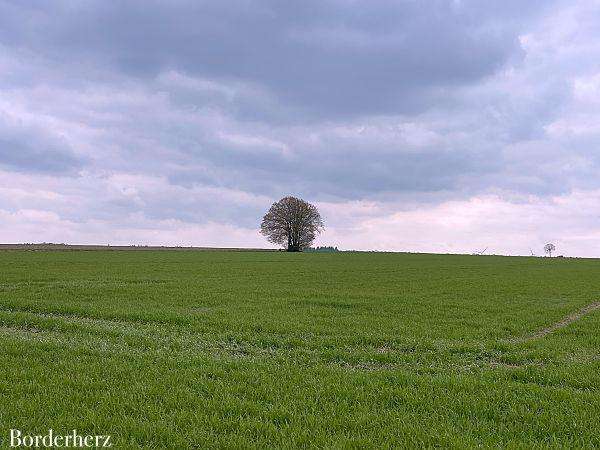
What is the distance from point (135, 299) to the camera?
941 inches

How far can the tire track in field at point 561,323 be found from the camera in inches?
634

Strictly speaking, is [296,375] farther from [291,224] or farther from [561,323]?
[291,224]

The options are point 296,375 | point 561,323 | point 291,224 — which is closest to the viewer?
point 296,375

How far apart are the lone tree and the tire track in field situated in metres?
94.3

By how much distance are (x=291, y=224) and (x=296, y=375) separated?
10954 cm

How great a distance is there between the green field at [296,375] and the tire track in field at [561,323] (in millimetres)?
274

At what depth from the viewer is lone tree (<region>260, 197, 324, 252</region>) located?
119188 millimetres

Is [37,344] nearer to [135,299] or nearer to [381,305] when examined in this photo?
[135,299]

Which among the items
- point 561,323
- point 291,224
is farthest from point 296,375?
point 291,224

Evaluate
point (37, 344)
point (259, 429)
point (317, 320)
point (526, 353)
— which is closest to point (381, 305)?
point (317, 320)

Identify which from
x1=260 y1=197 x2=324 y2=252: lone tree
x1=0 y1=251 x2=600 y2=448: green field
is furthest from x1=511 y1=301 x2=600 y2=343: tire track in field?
x1=260 y1=197 x2=324 y2=252: lone tree

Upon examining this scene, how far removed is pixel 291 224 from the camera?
4715 inches

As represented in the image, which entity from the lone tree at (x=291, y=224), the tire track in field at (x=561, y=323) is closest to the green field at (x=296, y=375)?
the tire track in field at (x=561, y=323)

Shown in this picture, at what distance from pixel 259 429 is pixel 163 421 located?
1.51m
